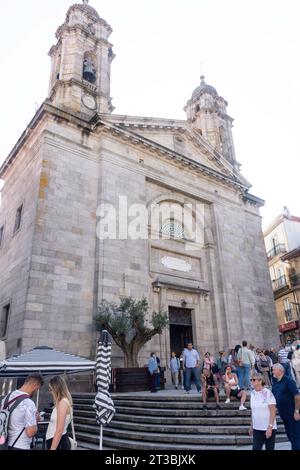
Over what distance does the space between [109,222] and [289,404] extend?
1199cm

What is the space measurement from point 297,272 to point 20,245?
23570 mm

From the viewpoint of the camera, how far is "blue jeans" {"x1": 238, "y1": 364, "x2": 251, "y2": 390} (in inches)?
430

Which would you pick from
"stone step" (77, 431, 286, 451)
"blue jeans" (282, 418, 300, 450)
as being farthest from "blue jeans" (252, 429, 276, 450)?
"stone step" (77, 431, 286, 451)

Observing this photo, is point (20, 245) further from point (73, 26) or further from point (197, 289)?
point (73, 26)

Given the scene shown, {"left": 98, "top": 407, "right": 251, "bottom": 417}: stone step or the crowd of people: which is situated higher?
the crowd of people

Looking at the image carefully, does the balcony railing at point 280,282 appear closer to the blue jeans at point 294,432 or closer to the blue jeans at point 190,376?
the blue jeans at point 190,376

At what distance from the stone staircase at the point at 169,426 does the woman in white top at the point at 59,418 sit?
128 inches

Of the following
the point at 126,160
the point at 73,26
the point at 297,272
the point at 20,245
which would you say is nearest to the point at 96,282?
the point at 20,245

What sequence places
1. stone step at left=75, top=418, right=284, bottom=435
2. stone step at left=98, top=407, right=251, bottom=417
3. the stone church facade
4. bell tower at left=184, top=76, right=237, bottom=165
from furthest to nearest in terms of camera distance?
bell tower at left=184, top=76, right=237, bottom=165 < the stone church facade < stone step at left=98, top=407, right=251, bottom=417 < stone step at left=75, top=418, right=284, bottom=435

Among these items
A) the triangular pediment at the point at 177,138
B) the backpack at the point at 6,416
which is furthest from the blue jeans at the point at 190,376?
the triangular pediment at the point at 177,138

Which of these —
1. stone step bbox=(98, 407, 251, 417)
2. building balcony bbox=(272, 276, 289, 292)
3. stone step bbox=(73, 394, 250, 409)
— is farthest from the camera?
building balcony bbox=(272, 276, 289, 292)

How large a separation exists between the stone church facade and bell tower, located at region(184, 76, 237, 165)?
254 cm

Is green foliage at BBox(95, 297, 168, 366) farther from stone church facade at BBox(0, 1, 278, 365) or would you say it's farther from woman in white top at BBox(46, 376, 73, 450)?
woman in white top at BBox(46, 376, 73, 450)

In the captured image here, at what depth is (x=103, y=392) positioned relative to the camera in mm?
7293
